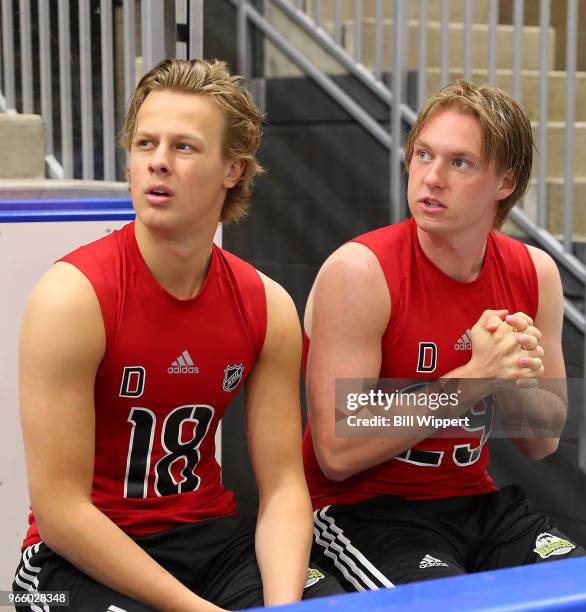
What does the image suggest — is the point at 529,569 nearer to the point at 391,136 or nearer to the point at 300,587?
the point at 300,587

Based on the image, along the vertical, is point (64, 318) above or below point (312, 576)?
above

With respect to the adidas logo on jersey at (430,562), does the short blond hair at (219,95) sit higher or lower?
higher

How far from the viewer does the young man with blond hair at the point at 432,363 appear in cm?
179

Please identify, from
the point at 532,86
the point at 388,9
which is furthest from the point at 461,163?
the point at 388,9

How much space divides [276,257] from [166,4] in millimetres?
1417

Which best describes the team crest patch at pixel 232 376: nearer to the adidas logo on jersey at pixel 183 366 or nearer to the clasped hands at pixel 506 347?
the adidas logo on jersey at pixel 183 366

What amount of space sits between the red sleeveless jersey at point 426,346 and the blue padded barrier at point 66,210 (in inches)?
21.6

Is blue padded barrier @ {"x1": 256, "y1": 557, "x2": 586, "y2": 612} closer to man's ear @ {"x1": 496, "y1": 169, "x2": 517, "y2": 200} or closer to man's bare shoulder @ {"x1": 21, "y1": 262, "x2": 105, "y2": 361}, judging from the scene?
man's bare shoulder @ {"x1": 21, "y1": 262, "x2": 105, "y2": 361}

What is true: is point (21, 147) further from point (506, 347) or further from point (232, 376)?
point (506, 347)

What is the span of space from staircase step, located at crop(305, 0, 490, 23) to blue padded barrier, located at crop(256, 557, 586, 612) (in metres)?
2.71

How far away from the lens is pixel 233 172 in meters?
1.75

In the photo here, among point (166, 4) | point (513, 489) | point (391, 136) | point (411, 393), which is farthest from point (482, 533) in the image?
point (391, 136)

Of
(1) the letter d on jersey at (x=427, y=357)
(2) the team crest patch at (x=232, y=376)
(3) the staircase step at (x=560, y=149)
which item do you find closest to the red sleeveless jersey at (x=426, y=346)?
(1) the letter d on jersey at (x=427, y=357)

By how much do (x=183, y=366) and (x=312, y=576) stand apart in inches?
16.4
